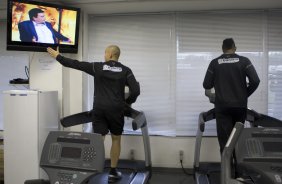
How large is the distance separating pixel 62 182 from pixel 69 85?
120 inches

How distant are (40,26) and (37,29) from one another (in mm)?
54

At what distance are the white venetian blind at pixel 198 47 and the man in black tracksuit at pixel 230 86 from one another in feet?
3.09

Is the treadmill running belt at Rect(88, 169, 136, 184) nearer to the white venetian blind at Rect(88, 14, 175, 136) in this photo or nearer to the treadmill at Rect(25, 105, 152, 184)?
the white venetian blind at Rect(88, 14, 175, 136)

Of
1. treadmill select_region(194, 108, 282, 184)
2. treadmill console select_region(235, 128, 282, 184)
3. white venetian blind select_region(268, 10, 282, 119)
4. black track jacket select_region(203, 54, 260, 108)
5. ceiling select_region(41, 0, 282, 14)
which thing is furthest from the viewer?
white venetian blind select_region(268, 10, 282, 119)

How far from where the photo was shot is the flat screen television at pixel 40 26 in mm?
3418

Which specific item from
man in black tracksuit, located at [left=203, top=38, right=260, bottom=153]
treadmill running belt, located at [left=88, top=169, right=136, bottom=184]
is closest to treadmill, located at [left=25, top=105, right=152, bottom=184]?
treadmill running belt, located at [left=88, top=169, right=136, bottom=184]

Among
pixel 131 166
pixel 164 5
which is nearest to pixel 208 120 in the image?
pixel 131 166

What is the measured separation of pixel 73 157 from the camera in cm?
157

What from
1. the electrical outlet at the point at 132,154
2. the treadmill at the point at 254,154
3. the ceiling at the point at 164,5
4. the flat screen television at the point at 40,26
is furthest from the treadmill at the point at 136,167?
the treadmill at the point at 254,154

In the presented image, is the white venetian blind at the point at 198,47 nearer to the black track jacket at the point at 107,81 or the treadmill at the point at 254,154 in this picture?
the black track jacket at the point at 107,81

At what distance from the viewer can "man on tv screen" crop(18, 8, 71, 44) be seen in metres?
3.51

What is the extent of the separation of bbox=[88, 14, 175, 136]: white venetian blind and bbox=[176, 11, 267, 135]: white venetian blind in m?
0.13

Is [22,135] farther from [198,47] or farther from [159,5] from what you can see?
[198,47]

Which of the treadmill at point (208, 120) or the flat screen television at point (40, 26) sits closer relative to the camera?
the flat screen television at point (40, 26)
